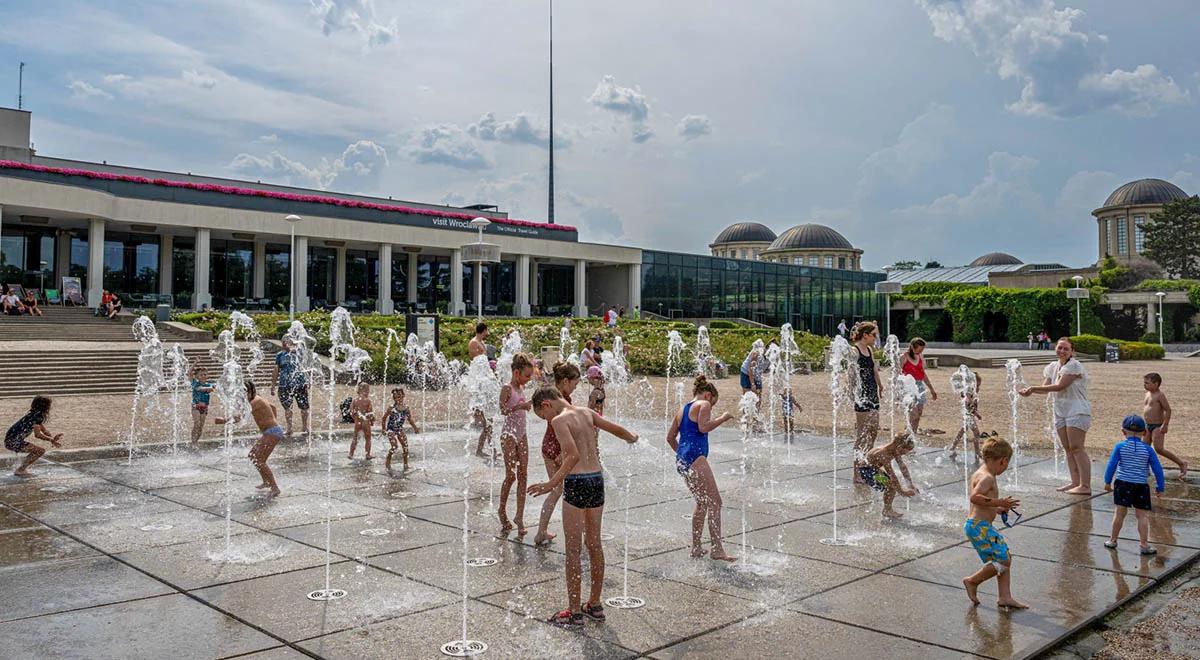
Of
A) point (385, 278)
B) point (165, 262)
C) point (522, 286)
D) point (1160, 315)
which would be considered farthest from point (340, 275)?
point (1160, 315)

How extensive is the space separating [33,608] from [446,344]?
2562 centimetres

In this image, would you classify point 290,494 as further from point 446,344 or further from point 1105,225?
point 1105,225

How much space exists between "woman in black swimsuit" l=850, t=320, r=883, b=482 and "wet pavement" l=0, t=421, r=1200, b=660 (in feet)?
2.06

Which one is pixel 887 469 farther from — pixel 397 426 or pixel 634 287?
pixel 634 287

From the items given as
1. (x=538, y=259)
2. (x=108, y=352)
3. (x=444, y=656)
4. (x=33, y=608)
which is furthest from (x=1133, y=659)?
→ (x=538, y=259)

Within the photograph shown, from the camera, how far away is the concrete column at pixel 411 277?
2114 inches

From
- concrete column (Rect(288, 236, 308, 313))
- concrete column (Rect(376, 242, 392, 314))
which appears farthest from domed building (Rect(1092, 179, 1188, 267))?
concrete column (Rect(288, 236, 308, 313))

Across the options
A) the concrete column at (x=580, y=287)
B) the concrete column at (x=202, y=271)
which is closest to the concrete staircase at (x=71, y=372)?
the concrete column at (x=202, y=271)

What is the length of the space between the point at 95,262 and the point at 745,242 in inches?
3352

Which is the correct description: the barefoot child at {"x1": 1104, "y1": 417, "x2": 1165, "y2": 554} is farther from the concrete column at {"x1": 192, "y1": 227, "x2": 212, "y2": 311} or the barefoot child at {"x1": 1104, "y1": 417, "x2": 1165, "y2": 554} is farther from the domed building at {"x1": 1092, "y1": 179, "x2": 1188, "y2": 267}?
the domed building at {"x1": 1092, "y1": 179, "x2": 1188, "y2": 267}

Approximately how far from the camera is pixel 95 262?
3794 centimetres

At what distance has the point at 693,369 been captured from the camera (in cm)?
3297

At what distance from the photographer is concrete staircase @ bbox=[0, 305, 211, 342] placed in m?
28.0

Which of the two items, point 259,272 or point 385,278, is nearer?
point 259,272
